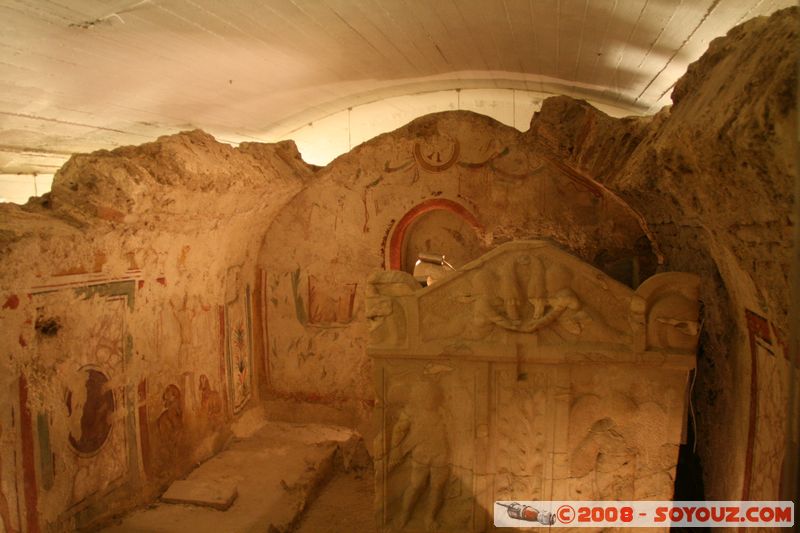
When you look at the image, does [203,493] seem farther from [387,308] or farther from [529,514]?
[529,514]

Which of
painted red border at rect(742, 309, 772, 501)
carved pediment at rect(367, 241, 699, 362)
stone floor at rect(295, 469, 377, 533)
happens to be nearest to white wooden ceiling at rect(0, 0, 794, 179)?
carved pediment at rect(367, 241, 699, 362)

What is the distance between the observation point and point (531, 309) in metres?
3.54

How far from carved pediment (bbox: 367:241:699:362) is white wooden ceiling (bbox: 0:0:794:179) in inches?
57.6

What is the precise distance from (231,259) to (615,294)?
3.92m

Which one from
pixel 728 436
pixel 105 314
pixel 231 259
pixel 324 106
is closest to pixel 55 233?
pixel 105 314

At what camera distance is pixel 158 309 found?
4.78 meters

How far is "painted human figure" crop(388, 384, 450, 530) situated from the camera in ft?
12.0

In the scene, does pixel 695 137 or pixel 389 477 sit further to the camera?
pixel 389 477

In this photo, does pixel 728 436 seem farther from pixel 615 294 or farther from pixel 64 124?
pixel 64 124

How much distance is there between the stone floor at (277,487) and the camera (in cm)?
429

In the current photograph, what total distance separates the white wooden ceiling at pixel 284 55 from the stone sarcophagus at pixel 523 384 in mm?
1470

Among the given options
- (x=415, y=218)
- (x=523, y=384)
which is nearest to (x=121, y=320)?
(x=415, y=218)

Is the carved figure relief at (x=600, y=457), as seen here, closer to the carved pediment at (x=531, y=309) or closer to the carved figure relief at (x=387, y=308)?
the carved pediment at (x=531, y=309)

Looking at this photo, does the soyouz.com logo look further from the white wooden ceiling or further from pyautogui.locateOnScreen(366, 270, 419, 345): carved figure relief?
the white wooden ceiling
